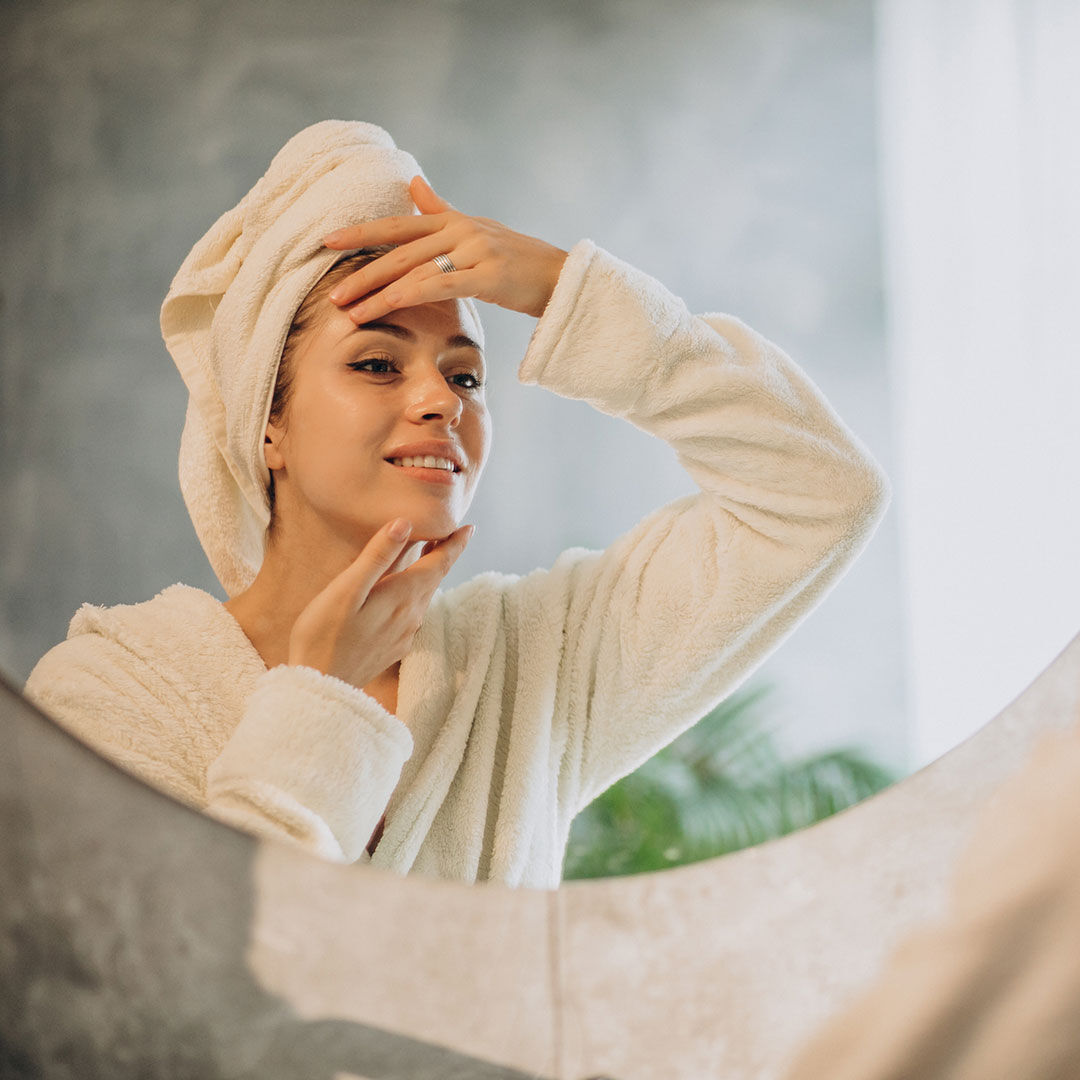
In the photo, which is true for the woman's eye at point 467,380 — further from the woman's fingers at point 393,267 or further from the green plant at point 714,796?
the green plant at point 714,796

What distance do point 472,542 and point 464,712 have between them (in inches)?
3.9

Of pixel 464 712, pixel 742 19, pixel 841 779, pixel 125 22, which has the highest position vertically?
pixel 742 19

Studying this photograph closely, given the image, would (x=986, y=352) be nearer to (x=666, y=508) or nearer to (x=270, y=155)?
(x=666, y=508)

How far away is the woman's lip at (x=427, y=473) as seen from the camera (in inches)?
17.0

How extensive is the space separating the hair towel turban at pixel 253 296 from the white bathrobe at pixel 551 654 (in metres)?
0.05

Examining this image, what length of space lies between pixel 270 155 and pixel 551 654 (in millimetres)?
319

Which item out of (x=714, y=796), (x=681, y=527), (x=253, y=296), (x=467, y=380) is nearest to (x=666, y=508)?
(x=681, y=527)

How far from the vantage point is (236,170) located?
42 cm

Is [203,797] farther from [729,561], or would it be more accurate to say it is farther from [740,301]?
[740,301]

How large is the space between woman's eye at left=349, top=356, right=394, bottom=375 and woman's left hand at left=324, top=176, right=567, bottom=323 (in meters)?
0.02

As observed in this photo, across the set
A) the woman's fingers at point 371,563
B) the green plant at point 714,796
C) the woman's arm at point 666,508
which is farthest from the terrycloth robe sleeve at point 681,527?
the green plant at point 714,796

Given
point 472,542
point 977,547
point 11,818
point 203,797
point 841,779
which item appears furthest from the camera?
point 841,779

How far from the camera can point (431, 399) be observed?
17.0 inches

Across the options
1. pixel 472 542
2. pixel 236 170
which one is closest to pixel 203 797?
pixel 472 542
